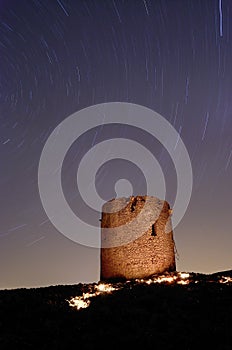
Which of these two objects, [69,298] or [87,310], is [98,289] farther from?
[87,310]

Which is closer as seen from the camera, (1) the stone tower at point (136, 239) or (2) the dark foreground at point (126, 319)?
(2) the dark foreground at point (126, 319)

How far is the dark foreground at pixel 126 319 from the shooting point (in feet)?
31.1

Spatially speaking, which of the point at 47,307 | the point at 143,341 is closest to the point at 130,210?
the point at 47,307

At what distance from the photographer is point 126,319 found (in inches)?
462

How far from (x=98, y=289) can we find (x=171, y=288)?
4.04 meters

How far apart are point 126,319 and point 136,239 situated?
10.4m

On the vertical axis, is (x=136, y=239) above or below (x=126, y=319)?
above

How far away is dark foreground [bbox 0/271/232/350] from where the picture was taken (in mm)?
9469

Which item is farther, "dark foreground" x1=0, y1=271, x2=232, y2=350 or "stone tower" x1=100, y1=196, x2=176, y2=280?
"stone tower" x1=100, y1=196, x2=176, y2=280

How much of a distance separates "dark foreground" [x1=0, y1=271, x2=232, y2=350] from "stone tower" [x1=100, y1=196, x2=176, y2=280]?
15.5 feet

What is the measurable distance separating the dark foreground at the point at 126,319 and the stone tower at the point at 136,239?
4.71m

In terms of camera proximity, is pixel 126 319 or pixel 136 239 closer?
pixel 126 319

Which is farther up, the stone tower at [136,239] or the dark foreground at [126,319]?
the stone tower at [136,239]

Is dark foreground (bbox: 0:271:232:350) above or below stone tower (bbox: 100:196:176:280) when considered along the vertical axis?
below
